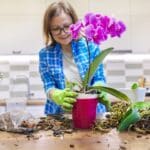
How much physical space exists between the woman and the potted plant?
28cm

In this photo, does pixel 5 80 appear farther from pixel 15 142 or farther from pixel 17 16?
pixel 15 142

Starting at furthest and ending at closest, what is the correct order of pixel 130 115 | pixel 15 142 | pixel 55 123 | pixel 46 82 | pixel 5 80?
pixel 5 80 → pixel 46 82 → pixel 55 123 → pixel 130 115 → pixel 15 142

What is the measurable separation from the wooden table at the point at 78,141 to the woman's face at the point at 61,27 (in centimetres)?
53

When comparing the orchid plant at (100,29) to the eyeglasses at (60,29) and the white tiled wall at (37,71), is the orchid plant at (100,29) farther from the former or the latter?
the white tiled wall at (37,71)

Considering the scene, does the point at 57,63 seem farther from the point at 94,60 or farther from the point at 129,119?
the point at 129,119

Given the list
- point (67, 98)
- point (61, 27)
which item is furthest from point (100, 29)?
point (61, 27)

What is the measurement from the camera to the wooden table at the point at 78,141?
124cm

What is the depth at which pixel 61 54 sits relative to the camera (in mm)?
Result: 1925

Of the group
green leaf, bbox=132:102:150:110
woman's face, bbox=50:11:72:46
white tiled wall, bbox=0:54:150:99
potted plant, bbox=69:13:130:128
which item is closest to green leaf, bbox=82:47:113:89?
potted plant, bbox=69:13:130:128

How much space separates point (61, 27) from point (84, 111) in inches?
19.5

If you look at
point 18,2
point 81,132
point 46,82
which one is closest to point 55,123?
point 81,132

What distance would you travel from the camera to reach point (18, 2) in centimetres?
320

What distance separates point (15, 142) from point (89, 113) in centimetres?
31

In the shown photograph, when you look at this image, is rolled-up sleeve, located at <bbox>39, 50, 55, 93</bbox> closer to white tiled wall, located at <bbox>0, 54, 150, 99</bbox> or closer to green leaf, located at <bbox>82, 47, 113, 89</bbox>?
green leaf, located at <bbox>82, 47, 113, 89</bbox>
